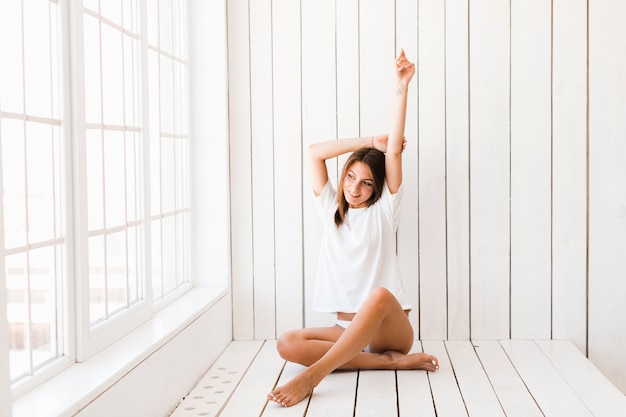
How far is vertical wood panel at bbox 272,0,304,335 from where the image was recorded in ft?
11.7

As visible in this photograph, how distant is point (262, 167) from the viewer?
142 inches

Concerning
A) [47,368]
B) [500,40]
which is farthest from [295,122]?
[47,368]

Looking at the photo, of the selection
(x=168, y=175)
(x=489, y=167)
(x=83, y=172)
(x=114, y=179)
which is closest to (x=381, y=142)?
(x=489, y=167)

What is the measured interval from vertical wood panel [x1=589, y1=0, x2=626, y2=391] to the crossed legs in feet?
3.09

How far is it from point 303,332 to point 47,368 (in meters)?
1.19

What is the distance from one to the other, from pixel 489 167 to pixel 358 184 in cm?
77

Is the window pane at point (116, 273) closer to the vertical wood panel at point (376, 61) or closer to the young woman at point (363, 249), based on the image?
the young woman at point (363, 249)

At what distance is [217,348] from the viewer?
332cm

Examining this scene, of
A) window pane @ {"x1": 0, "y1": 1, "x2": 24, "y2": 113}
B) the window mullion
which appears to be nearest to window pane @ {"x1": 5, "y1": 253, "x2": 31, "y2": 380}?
window pane @ {"x1": 0, "y1": 1, "x2": 24, "y2": 113}

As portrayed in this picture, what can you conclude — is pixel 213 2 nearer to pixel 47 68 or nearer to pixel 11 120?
pixel 47 68

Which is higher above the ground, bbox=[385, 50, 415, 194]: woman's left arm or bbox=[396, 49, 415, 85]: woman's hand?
bbox=[396, 49, 415, 85]: woman's hand

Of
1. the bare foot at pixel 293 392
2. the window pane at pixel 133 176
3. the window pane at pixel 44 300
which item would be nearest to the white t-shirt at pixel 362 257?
the bare foot at pixel 293 392

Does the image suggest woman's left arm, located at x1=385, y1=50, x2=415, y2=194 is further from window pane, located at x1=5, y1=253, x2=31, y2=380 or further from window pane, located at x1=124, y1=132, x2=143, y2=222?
window pane, located at x1=5, y1=253, x2=31, y2=380

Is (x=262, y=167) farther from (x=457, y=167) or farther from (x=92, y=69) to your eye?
(x=92, y=69)
